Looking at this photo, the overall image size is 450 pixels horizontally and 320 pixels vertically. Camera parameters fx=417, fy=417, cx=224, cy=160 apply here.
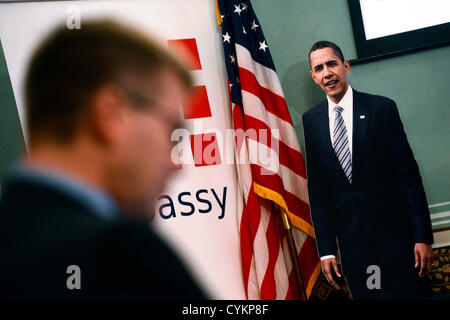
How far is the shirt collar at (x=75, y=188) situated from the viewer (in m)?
0.50

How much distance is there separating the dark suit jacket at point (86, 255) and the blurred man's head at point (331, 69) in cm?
203

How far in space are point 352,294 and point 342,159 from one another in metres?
0.70

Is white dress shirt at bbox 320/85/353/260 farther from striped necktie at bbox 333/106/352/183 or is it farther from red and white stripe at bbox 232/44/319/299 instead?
red and white stripe at bbox 232/44/319/299

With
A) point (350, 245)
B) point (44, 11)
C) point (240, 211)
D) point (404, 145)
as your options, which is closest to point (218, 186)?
point (240, 211)

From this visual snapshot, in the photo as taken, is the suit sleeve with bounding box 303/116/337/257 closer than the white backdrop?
Yes

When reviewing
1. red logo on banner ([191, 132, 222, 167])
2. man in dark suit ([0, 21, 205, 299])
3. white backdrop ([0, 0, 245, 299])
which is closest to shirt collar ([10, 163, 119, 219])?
man in dark suit ([0, 21, 205, 299])

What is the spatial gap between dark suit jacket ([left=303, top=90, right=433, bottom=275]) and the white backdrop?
521 millimetres

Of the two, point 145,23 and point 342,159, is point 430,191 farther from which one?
point 145,23

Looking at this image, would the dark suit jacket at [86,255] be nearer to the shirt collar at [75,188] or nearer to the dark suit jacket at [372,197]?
the shirt collar at [75,188]

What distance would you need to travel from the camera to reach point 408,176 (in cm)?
214

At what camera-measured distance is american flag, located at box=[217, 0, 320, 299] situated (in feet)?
7.53

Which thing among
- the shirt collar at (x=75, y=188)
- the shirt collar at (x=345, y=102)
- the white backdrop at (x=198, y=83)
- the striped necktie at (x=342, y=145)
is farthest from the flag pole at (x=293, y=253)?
the shirt collar at (x=75, y=188)

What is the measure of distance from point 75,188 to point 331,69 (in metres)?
2.04

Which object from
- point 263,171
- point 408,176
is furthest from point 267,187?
point 408,176
